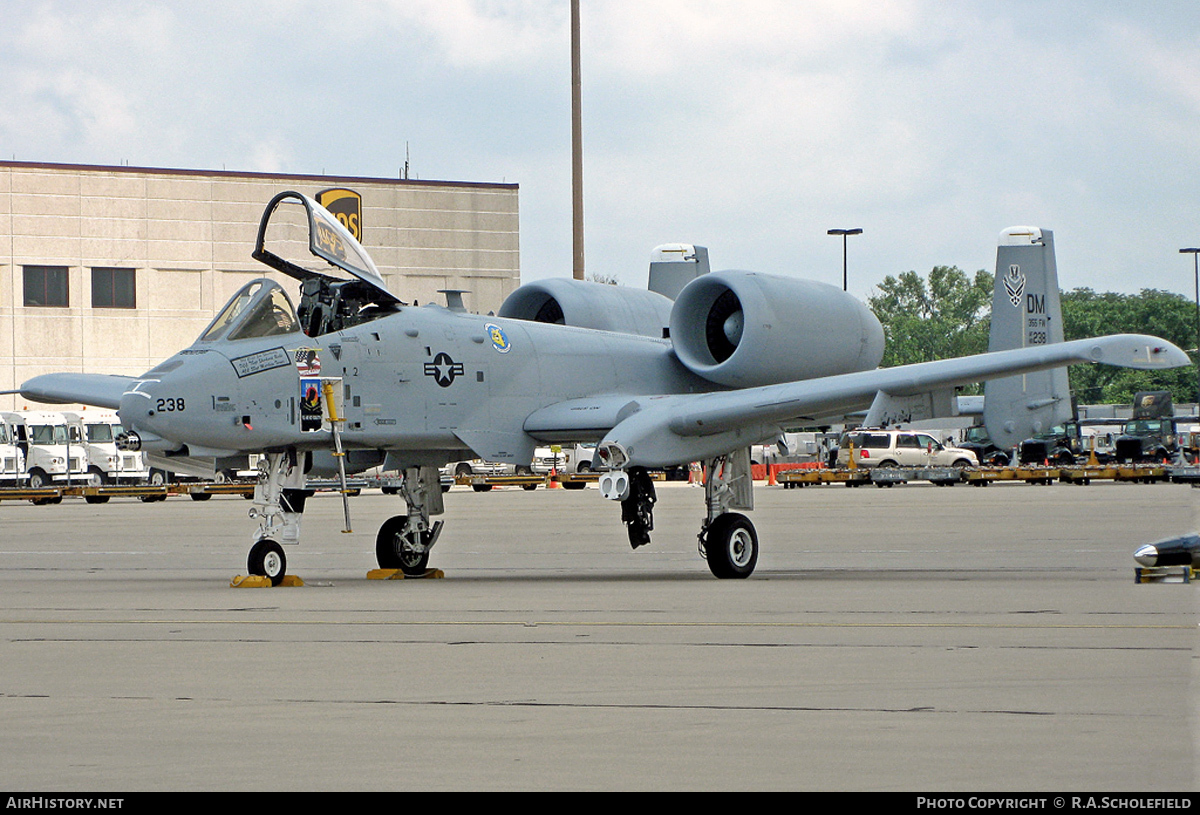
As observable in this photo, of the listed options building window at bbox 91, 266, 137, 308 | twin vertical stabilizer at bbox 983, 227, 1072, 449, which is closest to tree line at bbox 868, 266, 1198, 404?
building window at bbox 91, 266, 137, 308

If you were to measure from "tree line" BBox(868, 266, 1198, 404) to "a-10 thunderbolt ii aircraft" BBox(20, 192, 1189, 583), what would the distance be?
94593mm

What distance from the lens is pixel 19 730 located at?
250 inches

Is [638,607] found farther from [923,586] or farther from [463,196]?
[463,196]

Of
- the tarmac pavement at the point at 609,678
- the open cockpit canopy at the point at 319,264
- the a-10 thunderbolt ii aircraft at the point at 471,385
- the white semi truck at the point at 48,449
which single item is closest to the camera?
the tarmac pavement at the point at 609,678

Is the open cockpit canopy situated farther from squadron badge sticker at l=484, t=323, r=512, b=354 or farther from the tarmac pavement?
the tarmac pavement

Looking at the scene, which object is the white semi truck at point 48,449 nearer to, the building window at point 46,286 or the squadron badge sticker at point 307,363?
the building window at point 46,286

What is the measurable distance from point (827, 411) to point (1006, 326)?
7272 mm

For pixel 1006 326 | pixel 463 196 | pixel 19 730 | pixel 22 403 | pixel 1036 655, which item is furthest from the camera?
pixel 463 196

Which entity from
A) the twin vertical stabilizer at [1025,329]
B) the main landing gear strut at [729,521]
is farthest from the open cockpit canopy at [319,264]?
the twin vertical stabilizer at [1025,329]

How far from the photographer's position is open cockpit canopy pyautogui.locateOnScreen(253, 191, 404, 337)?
14805mm

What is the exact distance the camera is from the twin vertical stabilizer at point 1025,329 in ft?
60.7

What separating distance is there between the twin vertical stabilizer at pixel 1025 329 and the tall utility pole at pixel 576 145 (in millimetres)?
16014

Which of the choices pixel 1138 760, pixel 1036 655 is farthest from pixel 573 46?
pixel 1138 760

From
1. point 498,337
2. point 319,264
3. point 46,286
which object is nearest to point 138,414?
point 319,264
